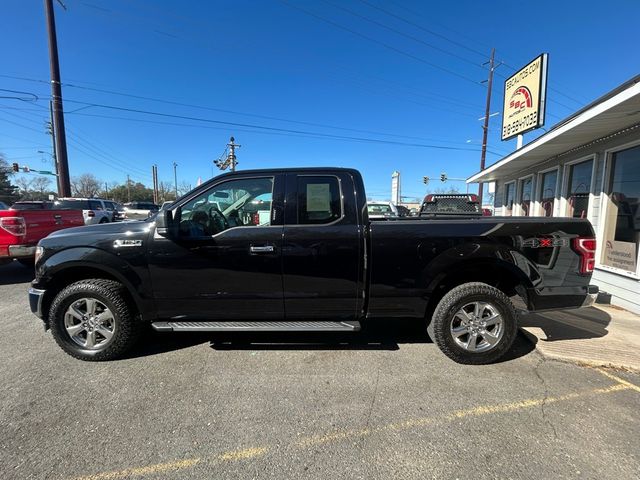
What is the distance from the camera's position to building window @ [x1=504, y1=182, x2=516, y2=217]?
1176cm

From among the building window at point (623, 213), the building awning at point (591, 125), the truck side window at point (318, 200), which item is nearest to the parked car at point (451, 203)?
the building awning at point (591, 125)

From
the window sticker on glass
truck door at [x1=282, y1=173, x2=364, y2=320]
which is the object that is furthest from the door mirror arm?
the window sticker on glass

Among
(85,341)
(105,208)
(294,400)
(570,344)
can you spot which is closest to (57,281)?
(85,341)

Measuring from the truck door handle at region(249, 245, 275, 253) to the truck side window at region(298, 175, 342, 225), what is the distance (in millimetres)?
391

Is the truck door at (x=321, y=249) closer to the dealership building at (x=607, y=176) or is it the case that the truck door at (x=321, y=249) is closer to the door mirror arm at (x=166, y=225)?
the door mirror arm at (x=166, y=225)

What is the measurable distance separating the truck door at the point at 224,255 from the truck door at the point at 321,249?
125 mm

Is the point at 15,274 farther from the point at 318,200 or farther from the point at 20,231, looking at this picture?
the point at 318,200

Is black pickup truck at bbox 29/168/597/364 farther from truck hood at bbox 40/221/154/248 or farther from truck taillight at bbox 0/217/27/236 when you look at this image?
truck taillight at bbox 0/217/27/236

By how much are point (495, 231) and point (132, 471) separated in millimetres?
3584

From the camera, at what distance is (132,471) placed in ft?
7.02

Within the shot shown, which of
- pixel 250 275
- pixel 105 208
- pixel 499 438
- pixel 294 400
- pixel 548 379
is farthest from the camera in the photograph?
pixel 105 208

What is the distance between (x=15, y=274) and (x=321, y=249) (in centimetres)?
844

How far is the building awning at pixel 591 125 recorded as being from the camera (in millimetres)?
4375

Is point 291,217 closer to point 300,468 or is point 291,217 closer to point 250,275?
point 250,275
